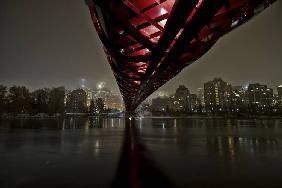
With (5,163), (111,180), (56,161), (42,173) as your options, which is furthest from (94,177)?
(5,163)

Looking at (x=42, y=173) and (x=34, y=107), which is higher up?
(x=34, y=107)

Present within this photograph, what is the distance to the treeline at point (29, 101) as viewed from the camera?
123312 millimetres

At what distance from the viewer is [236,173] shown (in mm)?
10188

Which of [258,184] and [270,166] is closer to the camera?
[258,184]

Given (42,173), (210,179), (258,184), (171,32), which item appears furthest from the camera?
(42,173)

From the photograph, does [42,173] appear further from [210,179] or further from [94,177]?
[210,179]

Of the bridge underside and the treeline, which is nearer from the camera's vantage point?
the bridge underside

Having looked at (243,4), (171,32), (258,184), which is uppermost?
(243,4)

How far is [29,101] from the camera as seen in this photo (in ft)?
427

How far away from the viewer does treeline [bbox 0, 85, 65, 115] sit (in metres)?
123

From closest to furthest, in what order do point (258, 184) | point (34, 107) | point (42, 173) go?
1. point (258, 184)
2. point (42, 173)
3. point (34, 107)

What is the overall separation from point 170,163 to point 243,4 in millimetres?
8485

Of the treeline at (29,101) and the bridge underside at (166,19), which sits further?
the treeline at (29,101)

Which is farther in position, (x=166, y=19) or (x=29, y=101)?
(x=29, y=101)
